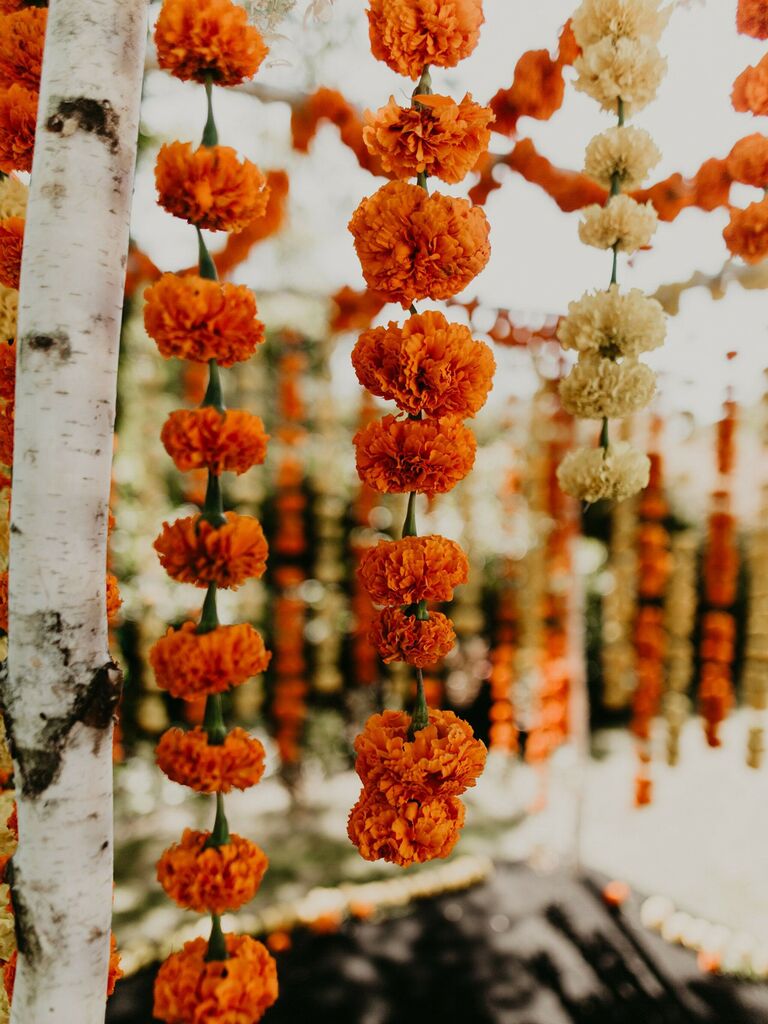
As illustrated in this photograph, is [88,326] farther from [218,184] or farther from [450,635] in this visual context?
[450,635]

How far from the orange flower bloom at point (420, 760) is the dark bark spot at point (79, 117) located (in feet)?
3.60

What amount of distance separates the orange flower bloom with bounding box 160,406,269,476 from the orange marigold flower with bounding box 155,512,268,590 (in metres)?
0.10

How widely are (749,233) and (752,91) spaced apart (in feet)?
0.91

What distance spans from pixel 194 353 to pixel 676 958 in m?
4.47

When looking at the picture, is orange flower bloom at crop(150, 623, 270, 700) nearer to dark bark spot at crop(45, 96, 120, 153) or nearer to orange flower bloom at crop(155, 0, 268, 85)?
dark bark spot at crop(45, 96, 120, 153)

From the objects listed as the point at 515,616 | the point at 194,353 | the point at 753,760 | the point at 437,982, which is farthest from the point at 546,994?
the point at 194,353

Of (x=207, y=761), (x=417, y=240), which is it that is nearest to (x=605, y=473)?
(x=417, y=240)

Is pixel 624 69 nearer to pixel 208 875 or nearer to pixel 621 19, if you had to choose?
pixel 621 19

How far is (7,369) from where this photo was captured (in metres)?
1.49

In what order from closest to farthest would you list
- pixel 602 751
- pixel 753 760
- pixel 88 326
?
pixel 88 326
pixel 753 760
pixel 602 751

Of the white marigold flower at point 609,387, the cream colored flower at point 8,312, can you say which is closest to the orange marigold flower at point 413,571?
the white marigold flower at point 609,387

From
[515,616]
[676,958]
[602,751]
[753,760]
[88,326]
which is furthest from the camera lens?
[602,751]

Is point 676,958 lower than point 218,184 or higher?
lower

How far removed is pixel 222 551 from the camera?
50.5 inches
